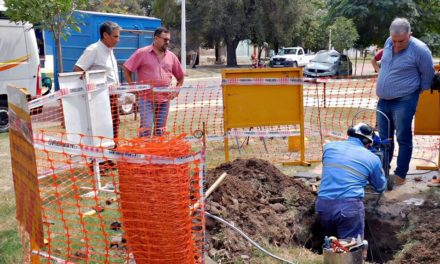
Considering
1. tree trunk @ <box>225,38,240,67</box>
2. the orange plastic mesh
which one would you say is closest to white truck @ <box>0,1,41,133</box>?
the orange plastic mesh

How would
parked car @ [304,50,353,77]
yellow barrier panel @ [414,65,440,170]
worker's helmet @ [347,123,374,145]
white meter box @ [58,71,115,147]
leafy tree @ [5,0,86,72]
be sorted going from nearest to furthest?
worker's helmet @ [347,123,374,145] < white meter box @ [58,71,115,147] < yellow barrier panel @ [414,65,440,170] < leafy tree @ [5,0,86,72] < parked car @ [304,50,353,77]

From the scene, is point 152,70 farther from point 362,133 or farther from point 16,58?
point 16,58

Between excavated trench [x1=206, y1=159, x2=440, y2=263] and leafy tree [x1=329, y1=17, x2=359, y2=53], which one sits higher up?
leafy tree [x1=329, y1=17, x2=359, y2=53]

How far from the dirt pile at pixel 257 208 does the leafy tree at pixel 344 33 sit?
84.8 ft

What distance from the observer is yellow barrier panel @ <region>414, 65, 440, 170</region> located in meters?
7.30

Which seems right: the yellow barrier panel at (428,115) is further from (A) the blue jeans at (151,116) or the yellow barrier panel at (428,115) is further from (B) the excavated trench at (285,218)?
(A) the blue jeans at (151,116)

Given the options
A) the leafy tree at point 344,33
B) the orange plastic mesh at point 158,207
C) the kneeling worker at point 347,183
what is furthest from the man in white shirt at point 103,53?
the leafy tree at point 344,33

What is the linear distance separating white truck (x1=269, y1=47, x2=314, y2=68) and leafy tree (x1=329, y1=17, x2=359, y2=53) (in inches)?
160

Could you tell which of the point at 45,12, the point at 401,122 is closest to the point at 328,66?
the point at 45,12

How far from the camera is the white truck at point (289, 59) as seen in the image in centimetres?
3569

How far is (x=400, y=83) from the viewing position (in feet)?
20.7

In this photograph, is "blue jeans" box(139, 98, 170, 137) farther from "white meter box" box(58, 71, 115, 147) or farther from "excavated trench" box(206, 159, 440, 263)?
"excavated trench" box(206, 159, 440, 263)

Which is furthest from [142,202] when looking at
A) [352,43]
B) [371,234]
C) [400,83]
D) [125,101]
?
[352,43]

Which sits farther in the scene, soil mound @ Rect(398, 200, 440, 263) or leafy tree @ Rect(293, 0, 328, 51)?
leafy tree @ Rect(293, 0, 328, 51)
